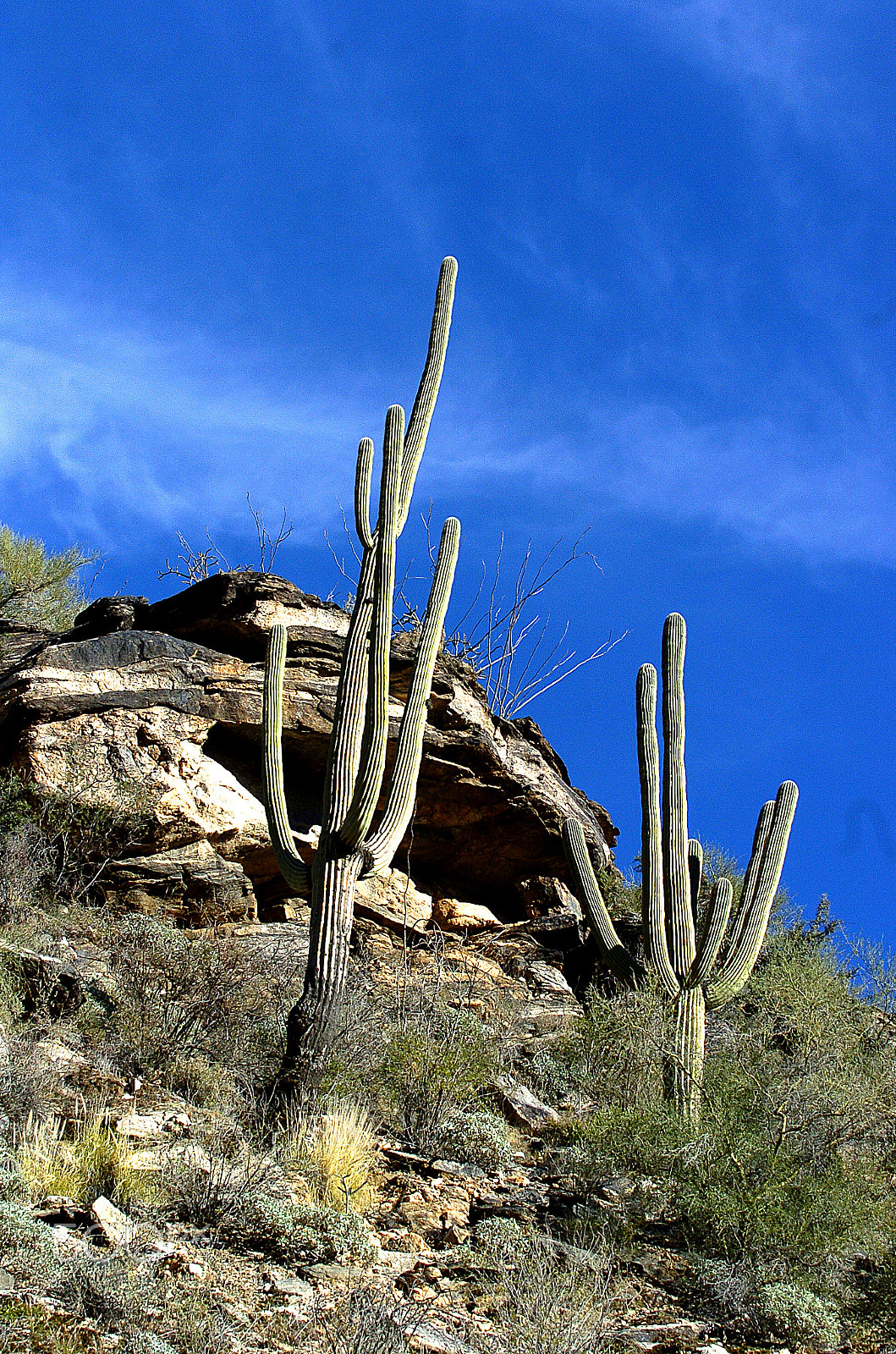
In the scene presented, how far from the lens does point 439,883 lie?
38.1 feet

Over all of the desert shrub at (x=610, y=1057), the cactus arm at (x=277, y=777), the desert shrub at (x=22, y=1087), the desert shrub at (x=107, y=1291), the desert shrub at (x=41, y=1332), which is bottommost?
the desert shrub at (x=41, y=1332)

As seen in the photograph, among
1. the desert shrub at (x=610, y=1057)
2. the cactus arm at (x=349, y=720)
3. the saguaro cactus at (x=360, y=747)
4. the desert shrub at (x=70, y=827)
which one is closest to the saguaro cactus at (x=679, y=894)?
the desert shrub at (x=610, y=1057)

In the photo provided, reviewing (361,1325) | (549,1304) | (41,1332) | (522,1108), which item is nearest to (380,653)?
(522,1108)

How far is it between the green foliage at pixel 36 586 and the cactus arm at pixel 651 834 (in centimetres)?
1018

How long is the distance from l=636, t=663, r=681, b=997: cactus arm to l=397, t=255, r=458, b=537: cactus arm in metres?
2.75

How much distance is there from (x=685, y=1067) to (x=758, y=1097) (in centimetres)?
50

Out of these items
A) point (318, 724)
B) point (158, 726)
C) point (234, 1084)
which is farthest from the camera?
point (318, 724)

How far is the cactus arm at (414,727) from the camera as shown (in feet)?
23.8

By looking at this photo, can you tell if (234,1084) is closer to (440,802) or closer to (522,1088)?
(522,1088)

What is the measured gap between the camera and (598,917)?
8773mm

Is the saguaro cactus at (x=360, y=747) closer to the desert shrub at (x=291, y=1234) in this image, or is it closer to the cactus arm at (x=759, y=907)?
the desert shrub at (x=291, y=1234)

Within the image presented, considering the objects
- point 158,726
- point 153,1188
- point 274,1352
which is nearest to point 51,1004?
point 153,1188

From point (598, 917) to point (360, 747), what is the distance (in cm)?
280

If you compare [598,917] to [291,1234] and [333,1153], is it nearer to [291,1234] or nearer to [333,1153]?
[333,1153]
